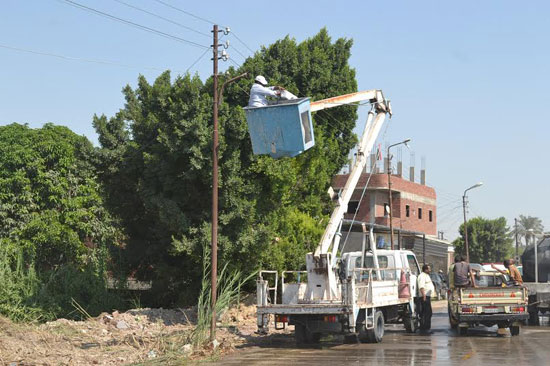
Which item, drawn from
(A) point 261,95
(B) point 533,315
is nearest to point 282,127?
(A) point 261,95

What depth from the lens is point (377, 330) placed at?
17047 mm

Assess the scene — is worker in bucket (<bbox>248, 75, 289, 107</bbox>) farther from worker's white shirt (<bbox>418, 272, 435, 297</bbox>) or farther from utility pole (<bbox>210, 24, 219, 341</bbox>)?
worker's white shirt (<bbox>418, 272, 435, 297</bbox>)

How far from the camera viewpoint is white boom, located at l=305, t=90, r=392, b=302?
16.6 m

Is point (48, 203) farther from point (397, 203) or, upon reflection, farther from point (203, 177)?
point (397, 203)

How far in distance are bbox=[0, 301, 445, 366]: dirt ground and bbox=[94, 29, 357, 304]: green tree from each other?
2.45m

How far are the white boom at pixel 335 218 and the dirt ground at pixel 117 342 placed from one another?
2530 mm

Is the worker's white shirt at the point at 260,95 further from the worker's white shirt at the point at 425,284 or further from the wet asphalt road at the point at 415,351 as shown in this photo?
the worker's white shirt at the point at 425,284

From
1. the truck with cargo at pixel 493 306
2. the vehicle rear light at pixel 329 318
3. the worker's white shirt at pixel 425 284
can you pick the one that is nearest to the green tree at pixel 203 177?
the worker's white shirt at pixel 425 284

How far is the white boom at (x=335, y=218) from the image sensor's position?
54.4 ft

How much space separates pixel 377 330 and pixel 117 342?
254 inches

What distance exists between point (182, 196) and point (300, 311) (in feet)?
24.7

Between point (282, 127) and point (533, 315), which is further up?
point (282, 127)

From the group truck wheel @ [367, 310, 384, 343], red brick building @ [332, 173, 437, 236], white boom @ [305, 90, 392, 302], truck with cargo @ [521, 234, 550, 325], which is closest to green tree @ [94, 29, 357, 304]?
white boom @ [305, 90, 392, 302]

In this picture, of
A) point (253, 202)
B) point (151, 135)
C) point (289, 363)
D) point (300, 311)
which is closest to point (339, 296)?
point (300, 311)
